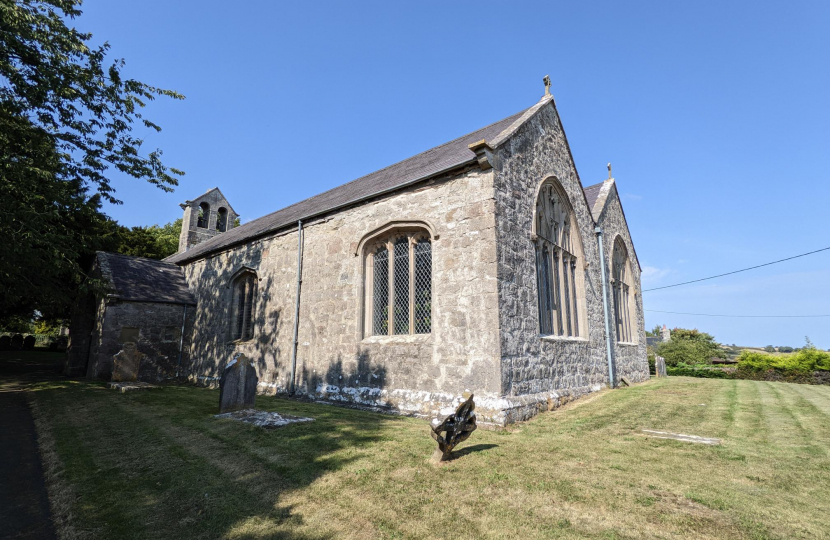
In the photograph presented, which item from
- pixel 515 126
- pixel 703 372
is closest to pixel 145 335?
pixel 515 126

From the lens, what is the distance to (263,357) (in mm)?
13453

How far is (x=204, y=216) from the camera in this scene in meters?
27.5

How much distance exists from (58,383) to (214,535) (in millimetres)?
15423

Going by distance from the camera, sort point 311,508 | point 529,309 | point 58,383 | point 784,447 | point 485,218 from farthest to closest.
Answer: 1. point 58,383
2. point 529,309
3. point 485,218
4. point 784,447
5. point 311,508

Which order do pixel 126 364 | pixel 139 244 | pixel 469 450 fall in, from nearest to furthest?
pixel 469 450 → pixel 126 364 → pixel 139 244

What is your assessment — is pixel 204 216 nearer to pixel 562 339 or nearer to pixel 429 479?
pixel 562 339

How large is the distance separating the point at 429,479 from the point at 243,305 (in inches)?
510

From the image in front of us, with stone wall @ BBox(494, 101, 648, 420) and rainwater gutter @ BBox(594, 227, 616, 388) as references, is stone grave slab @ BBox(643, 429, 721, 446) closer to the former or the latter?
stone wall @ BBox(494, 101, 648, 420)

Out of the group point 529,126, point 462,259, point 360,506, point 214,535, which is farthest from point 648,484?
point 529,126

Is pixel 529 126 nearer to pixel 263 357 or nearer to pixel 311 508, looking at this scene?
pixel 311 508

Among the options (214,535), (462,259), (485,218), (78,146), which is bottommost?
(214,535)

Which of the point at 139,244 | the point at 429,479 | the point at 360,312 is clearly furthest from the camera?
the point at 139,244

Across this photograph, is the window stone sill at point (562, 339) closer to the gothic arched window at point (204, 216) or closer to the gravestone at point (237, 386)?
the gravestone at point (237, 386)

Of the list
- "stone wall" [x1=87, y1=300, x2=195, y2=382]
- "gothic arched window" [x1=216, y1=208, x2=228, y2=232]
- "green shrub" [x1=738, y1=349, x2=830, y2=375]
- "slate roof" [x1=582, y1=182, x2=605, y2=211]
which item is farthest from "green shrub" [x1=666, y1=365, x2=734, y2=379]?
"gothic arched window" [x1=216, y1=208, x2=228, y2=232]
